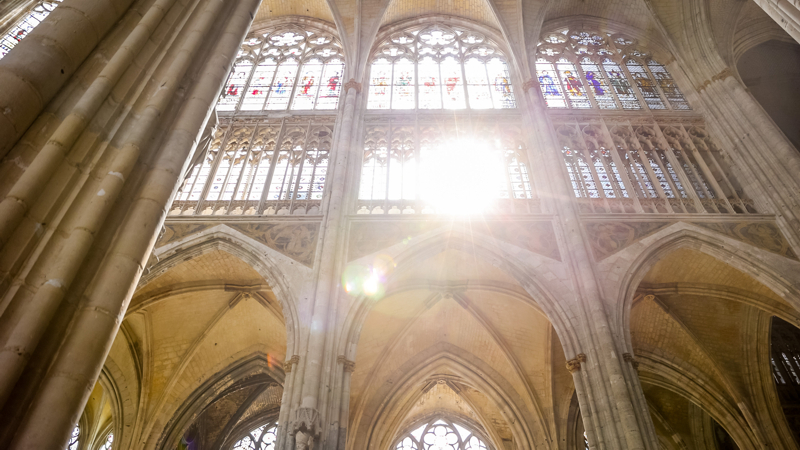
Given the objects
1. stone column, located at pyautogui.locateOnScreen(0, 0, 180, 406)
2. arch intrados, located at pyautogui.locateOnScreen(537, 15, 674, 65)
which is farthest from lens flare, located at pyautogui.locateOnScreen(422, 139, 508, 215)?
stone column, located at pyautogui.locateOnScreen(0, 0, 180, 406)

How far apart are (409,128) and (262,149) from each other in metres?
3.74

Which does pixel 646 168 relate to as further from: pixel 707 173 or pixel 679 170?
pixel 707 173

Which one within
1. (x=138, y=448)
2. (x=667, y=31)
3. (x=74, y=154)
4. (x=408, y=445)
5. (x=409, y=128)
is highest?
(x=667, y=31)

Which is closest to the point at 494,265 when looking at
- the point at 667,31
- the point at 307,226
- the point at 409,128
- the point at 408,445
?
the point at 307,226

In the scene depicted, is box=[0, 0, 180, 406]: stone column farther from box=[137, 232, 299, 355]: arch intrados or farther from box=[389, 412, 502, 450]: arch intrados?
box=[389, 412, 502, 450]: arch intrados

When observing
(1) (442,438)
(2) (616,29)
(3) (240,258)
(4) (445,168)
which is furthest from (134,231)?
(2) (616,29)

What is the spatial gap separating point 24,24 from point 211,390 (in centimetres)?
1059

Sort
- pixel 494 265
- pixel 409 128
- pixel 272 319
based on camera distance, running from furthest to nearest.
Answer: pixel 409 128 → pixel 272 319 → pixel 494 265

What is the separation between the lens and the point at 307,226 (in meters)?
10.6

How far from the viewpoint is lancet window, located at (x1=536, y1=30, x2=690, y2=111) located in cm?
1428

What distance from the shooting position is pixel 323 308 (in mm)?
8961

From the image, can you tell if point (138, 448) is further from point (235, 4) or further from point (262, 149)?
point (235, 4)

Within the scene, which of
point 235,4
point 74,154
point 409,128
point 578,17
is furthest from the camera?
point 578,17

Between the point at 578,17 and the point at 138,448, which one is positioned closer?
the point at 138,448
